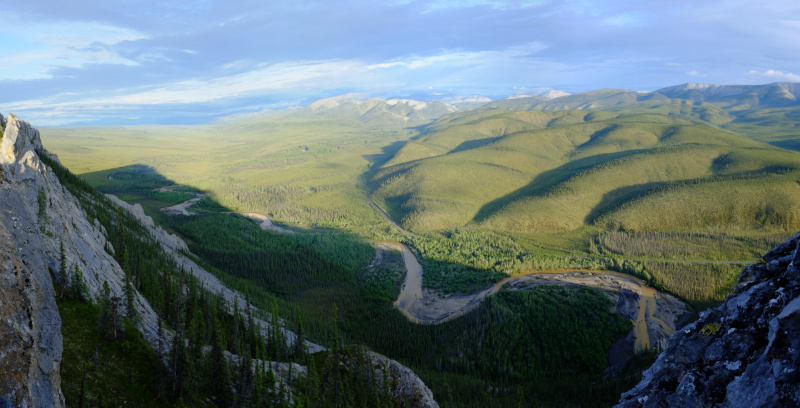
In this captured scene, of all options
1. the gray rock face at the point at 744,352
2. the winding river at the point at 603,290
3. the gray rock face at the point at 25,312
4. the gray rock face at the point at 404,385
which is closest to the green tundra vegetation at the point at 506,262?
the winding river at the point at 603,290

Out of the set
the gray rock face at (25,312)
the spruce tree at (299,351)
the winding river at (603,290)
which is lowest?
the winding river at (603,290)

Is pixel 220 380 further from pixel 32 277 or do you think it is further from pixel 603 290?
pixel 603 290

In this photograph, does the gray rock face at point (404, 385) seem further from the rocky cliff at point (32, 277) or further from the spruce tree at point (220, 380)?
the spruce tree at point (220, 380)

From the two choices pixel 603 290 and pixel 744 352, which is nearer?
pixel 744 352

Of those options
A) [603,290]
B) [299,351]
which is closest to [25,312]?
Answer: [299,351]

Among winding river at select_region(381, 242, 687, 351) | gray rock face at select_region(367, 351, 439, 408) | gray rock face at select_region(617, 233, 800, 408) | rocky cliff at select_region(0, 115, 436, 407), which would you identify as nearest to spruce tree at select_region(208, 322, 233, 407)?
rocky cliff at select_region(0, 115, 436, 407)

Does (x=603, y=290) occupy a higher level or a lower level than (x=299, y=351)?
lower

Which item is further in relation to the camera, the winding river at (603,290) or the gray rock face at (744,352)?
the winding river at (603,290)

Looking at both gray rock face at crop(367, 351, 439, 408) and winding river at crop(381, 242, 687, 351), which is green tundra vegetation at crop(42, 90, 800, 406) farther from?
gray rock face at crop(367, 351, 439, 408)

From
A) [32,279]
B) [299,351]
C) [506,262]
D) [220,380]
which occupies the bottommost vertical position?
[506,262]
